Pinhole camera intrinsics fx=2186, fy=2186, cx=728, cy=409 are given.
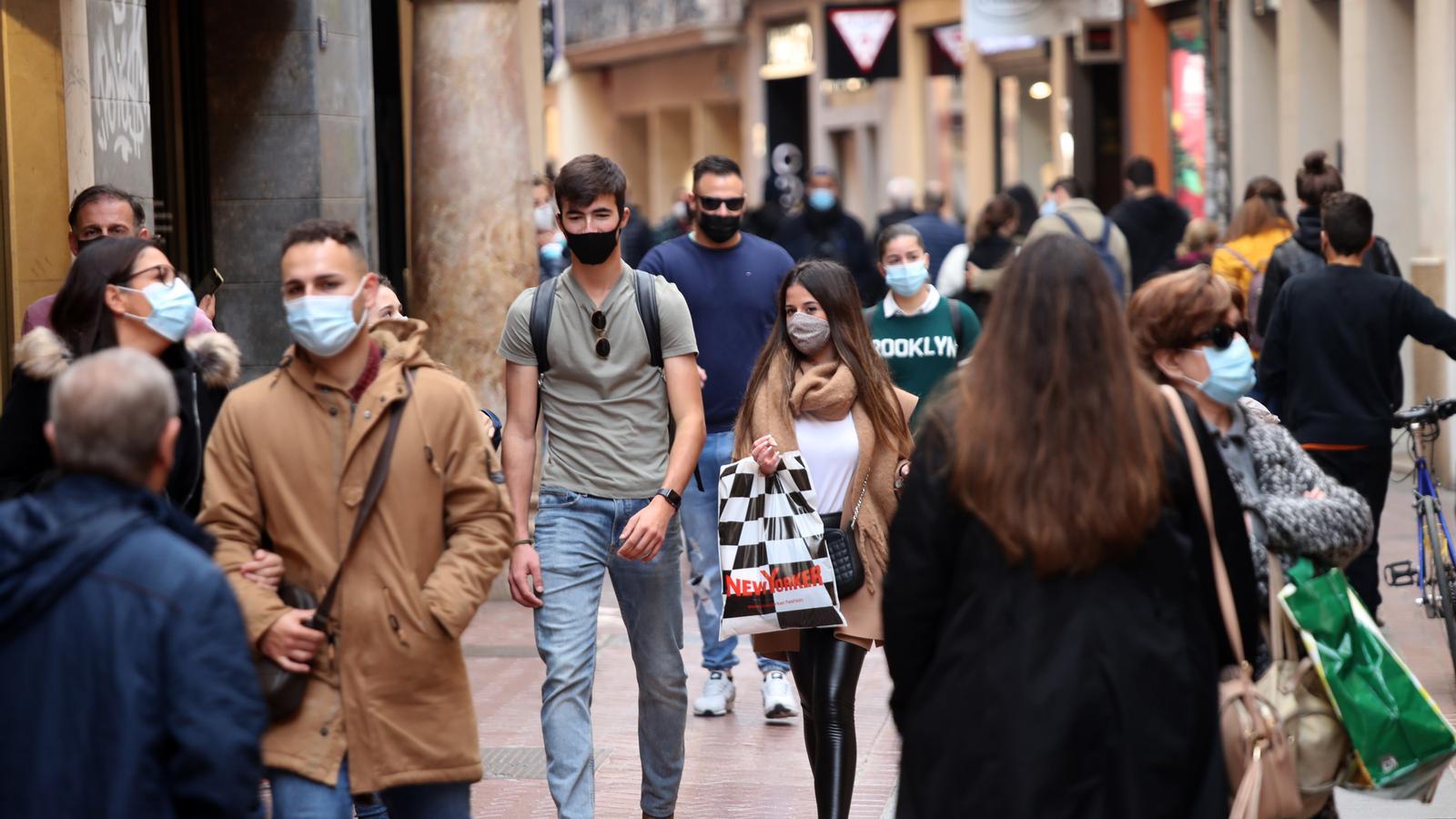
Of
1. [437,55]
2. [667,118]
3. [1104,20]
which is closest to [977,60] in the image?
[1104,20]

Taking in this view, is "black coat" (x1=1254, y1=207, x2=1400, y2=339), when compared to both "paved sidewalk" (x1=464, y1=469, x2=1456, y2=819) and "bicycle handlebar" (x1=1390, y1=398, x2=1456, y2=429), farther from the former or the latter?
"bicycle handlebar" (x1=1390, y1=398, x2=1456, y2=429)

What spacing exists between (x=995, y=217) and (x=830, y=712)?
8880 millimetres

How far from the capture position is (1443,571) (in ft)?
26.8

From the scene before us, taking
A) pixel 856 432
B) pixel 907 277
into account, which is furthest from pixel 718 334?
pixel 856 432

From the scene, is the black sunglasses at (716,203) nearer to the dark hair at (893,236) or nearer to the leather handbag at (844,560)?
the dark hair at (893,236)

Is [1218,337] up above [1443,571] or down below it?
above

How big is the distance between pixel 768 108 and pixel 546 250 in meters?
20.1

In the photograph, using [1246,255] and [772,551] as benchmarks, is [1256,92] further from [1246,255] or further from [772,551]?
[772,551]

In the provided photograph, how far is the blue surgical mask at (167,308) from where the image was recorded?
5.08 m

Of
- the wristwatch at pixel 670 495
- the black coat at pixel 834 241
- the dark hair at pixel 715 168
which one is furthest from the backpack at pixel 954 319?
the black coat at pixel 834 241

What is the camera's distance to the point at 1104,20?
81.1ft

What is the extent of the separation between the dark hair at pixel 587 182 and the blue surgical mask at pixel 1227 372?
80.3 inches

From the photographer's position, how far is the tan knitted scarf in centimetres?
636

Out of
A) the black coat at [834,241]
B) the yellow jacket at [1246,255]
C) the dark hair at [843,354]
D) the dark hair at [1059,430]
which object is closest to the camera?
the dark hair at [1059,430]
